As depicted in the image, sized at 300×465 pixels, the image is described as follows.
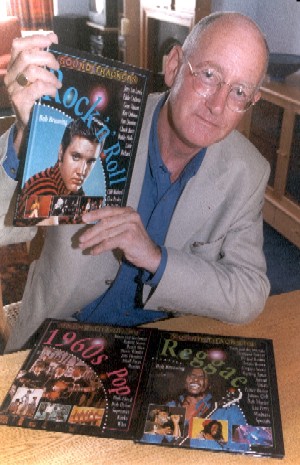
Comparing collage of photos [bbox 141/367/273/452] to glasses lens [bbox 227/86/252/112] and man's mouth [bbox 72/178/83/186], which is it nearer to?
man's mouth [bbox 72/178/83/186]

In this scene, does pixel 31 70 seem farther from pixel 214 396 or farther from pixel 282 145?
pixel 282 145

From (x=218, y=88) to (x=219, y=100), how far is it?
1.0 inches

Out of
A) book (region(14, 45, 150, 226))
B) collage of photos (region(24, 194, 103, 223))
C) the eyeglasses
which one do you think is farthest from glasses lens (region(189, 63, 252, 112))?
collage of photos (region(24, 194, 103, 223))

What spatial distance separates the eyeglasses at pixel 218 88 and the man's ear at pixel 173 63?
0.24 feet

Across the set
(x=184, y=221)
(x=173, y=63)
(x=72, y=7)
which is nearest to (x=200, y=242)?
(x=184, y=221)

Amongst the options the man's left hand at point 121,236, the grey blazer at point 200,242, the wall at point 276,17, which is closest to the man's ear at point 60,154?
the man's left hand at point 121,236

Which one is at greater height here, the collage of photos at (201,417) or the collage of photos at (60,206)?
the collage of photos at (60,206)

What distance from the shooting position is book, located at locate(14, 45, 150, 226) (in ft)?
2.70

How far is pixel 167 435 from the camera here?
0.79m

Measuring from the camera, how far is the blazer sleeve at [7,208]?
1.00 m

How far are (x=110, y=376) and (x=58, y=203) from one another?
1.05 feet

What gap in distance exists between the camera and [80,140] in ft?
2.87

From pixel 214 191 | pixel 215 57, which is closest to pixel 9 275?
pixel 214 191

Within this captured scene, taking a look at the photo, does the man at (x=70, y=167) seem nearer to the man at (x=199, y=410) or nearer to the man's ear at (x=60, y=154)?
the man's ear at (x=60, y=154)
